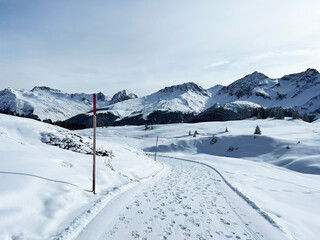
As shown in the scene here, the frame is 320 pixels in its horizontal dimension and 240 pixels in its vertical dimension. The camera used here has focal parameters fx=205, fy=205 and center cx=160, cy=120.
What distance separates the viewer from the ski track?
6133 mm

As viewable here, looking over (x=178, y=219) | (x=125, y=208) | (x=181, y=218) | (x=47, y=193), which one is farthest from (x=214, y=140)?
(x=47, y=193)

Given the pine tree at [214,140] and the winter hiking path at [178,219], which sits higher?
the winter hiking path at [178,219]

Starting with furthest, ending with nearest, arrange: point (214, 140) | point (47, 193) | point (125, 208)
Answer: point (214, 140) < point (125, 208) < point (47, 193)

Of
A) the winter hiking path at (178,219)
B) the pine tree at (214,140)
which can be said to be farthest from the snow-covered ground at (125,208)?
A: the pine tree at (214,140)

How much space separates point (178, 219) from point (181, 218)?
0.49 ft

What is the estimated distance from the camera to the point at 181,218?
7.30m

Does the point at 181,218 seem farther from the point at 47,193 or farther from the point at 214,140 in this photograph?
the point at 214,140

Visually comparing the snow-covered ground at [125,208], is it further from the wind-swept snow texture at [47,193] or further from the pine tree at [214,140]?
the pine tree at [214,140]

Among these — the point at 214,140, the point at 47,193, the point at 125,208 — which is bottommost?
the point at 214,140

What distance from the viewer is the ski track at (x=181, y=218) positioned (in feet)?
20.1

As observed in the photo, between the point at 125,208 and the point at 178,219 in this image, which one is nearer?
the point at 178,219

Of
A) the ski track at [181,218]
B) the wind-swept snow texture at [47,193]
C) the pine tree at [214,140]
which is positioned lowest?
the pine tree at [214,140]

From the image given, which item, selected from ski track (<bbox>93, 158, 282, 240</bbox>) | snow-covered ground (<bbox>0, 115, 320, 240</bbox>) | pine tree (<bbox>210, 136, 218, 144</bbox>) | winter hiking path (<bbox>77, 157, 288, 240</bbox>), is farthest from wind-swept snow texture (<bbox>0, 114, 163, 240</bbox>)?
pine tree (<bbox>210, 136, 218, 144</bbox>)

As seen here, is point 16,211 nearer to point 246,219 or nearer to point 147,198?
point 147,198
